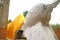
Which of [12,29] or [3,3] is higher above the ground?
[3,3]

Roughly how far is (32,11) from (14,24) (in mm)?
96

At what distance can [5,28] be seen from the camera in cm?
67

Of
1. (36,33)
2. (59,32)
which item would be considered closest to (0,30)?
(36,33)

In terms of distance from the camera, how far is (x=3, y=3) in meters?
0.65

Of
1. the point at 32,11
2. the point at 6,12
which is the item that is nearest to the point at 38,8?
the point at 32,11

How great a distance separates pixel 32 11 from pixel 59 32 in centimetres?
21

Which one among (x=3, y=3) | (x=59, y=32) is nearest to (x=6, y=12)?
(x=3, y=3)

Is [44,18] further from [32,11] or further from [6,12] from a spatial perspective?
[6,12]

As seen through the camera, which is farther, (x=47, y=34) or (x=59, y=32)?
(x=59, y=32)

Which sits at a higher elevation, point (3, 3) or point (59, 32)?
point (3, 3)

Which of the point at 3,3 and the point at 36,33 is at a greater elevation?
the point at 3,3

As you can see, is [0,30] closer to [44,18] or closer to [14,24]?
[14,24]

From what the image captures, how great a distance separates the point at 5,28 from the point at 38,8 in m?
0.16

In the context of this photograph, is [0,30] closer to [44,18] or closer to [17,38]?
[17,38]
